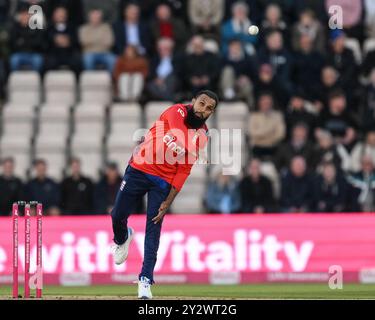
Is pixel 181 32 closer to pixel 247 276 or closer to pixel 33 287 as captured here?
pixel 247 276

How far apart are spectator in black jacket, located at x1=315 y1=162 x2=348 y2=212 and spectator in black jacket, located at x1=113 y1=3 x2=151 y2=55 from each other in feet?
15.3

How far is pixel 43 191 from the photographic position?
2391 centimetres

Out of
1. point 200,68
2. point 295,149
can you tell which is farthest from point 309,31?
point 295,149

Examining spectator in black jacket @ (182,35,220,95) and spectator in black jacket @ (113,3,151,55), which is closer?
spectator in black jacket @ (182,35,220,95)

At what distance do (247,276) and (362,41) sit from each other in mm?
7115

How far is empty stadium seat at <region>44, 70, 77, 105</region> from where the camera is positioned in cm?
2586

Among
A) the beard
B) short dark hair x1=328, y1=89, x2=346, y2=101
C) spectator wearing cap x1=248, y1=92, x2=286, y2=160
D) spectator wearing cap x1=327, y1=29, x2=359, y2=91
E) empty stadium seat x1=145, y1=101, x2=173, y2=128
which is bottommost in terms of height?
the beard

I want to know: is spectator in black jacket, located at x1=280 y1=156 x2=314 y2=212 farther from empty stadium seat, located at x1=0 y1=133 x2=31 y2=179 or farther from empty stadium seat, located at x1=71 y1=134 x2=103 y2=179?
empty stadium seat, located at x1=0 y1=133 x2=31 y2=179

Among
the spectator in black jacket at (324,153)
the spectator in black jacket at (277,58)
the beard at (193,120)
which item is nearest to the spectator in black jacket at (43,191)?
the spectator in black jacket at (324,153)

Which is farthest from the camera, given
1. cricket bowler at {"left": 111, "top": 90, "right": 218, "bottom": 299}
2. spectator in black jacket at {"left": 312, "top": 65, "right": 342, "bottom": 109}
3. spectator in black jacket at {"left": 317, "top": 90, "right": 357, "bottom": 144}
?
spectator in black jacket at {"left": 312, "top": 65, "right": 342, "bottom": 109}

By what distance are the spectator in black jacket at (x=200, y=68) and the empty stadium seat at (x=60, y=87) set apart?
7.17 feet

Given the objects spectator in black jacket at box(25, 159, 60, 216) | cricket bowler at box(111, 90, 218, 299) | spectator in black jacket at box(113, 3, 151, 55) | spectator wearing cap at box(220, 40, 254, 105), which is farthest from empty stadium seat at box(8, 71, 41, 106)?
cricket bowler at box(111, 90, 218, 299)

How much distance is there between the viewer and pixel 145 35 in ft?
86.5
